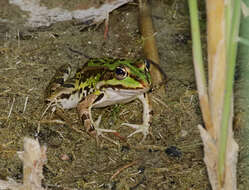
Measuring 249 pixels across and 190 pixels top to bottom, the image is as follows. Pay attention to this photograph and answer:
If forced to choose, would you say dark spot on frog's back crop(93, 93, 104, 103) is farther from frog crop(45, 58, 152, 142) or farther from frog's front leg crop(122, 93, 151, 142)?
frog's front leg crop(122, 93, 151, 142)

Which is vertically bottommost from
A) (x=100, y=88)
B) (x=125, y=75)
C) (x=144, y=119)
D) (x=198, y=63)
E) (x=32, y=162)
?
(x=144, y=119)

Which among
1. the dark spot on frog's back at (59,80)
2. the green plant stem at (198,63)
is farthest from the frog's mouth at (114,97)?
the green plant stem at (198,63)

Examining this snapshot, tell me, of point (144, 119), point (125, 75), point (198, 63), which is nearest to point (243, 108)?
point (144, 119)

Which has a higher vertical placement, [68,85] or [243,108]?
[68,85]

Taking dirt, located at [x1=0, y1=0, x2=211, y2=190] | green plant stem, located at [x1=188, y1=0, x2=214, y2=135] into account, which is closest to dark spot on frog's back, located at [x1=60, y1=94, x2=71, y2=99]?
dirt, located at [x1=0, y1=0, x2=211, y2=190]

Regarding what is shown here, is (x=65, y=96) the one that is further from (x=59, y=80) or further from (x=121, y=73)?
(x=121, y=73)

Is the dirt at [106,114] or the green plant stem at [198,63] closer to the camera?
the green plant stem at [198,63]

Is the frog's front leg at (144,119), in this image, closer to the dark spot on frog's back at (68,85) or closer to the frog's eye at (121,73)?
the frog's eye at (121,73)
